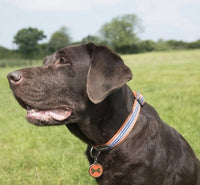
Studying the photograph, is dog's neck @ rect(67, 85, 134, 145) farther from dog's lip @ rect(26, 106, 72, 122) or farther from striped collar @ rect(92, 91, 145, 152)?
dog's lip @ rect(26, 106, 72, 122)

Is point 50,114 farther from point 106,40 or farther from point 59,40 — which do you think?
point 106,40

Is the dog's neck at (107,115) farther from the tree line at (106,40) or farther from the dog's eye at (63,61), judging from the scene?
the tree line at (106,40)

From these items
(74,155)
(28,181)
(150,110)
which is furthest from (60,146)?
(150,110)

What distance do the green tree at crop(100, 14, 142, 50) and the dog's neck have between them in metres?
75.5

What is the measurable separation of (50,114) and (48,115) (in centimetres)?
2

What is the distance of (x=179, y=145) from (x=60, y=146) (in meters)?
2.37

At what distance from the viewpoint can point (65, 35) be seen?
64750 millimetres

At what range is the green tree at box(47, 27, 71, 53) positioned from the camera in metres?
56.0

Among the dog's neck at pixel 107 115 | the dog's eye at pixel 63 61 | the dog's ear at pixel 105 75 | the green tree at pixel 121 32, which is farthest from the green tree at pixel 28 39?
the dog's ear at pixel 105 75

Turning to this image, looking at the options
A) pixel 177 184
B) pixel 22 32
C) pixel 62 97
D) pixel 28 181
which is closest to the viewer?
pixel 62 97

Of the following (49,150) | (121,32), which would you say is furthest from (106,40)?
(49,150)

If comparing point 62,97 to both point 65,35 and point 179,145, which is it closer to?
point 179,145

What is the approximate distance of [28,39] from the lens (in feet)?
183

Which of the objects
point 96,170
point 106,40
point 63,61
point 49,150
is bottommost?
point 106,40
